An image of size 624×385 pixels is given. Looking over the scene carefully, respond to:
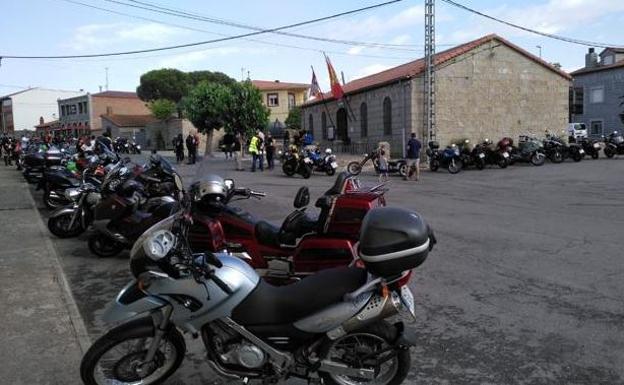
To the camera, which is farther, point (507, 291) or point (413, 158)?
point (413, 158)

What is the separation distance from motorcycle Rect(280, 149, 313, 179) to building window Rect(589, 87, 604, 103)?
33.3m

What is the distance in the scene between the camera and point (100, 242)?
296 inches

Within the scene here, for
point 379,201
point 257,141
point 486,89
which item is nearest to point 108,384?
point 379,201

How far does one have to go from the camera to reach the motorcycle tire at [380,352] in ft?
10.8

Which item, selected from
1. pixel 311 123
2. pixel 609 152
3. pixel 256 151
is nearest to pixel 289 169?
pixel 256 151

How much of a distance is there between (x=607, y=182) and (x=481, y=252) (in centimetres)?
984

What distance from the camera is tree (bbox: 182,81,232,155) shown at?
120ft

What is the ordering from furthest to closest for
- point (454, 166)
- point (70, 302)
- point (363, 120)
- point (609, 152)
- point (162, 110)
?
point (162, 110) < point (363, 120) < point (609, 152) < point (454, 166) < point (70, 302)

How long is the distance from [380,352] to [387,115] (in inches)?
1054

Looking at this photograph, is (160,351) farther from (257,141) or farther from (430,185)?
(257,141)

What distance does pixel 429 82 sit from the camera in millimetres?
24266

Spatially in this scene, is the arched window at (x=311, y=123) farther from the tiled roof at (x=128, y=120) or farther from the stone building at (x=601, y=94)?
the tiled roof at (x=128, y=120)

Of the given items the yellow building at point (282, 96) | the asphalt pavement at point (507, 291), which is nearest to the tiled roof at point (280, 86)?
the yellow building at point (282, 96)

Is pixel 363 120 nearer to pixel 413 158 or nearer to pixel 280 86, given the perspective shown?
pixel 413 158
